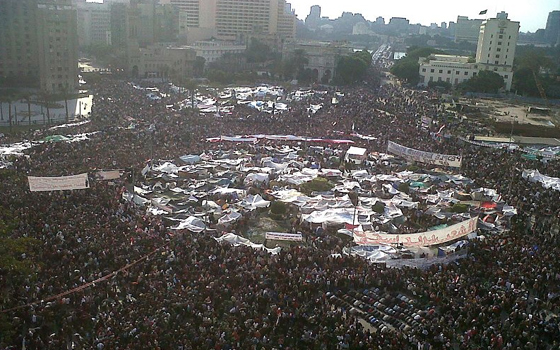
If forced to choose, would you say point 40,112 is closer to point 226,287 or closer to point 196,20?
point 226,287

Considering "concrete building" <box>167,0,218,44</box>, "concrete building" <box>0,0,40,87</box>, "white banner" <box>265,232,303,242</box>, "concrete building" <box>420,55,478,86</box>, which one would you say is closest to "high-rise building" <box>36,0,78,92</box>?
"concrete building" <box>0,0,40,87</box>

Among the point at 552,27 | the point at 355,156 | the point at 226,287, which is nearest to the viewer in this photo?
the point at 226,287

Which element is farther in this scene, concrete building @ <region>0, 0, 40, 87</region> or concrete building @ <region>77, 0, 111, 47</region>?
concrete building @ <region>77, 0, 111, 47</region>

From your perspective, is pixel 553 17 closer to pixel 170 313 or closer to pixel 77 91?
pixel 77 91

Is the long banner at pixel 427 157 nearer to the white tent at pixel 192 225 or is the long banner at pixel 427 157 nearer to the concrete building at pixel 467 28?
the white tent at pixel 192 225

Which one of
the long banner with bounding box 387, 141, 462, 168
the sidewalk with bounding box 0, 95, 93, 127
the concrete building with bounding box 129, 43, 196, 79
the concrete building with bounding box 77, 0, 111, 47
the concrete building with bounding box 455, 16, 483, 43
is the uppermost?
the concrete building with bounding box 455, 16, 483, 43

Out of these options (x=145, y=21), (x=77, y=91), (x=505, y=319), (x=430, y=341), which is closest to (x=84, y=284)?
(x=430, y=341)

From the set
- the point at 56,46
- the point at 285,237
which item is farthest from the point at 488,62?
the point at 285,237

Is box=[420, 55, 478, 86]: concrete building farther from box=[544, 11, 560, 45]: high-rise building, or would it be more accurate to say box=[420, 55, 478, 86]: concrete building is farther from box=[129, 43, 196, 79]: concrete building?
box=[544, 11, 560, 45]: high-rise building
